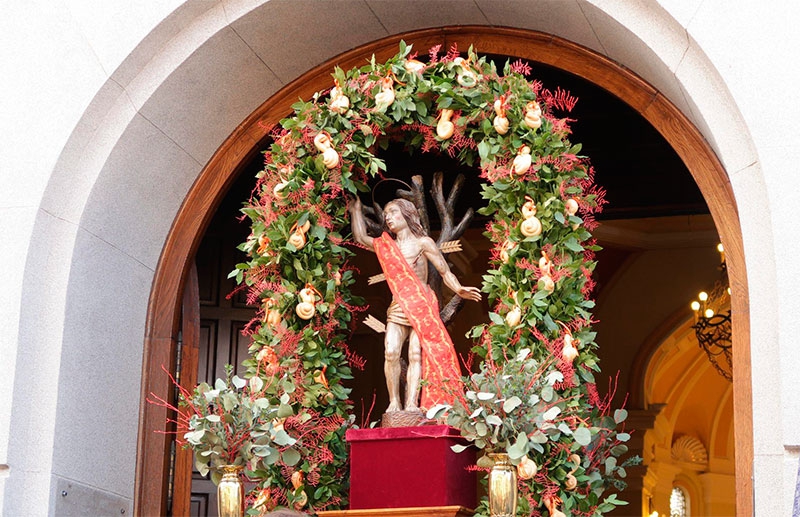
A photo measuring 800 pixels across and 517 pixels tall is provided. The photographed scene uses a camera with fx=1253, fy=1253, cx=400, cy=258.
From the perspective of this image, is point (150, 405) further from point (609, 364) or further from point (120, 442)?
point (609, 364)

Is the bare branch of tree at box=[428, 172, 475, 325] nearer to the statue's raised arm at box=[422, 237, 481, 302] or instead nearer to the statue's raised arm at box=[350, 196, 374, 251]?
the statue's raised arm at box=[422, 237, 481, 302]

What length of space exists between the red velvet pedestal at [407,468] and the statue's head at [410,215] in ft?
2.93

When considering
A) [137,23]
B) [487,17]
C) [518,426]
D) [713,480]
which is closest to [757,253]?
[518,426]

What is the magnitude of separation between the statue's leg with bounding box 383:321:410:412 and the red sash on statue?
0.08 m

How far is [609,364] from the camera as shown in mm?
11297

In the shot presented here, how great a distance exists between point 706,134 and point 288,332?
183 centimetres

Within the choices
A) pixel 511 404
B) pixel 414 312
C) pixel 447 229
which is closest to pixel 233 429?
pixel 414 312

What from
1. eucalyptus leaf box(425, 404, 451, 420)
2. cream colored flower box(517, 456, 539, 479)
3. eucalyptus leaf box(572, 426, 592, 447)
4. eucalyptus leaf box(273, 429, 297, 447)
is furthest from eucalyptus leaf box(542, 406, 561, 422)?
eucalyptus leaf box(273, 429, 297, 447)

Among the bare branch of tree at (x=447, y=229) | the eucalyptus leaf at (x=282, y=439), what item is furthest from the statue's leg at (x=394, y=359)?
the eucalyptus leaf at (x=282, y=439)

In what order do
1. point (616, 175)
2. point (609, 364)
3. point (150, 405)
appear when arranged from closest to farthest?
point (150, 405), point (616, 175), point (609, 364)

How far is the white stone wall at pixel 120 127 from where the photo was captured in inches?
187

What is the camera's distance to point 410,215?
206 inches

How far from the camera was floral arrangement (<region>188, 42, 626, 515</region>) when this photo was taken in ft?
15.5

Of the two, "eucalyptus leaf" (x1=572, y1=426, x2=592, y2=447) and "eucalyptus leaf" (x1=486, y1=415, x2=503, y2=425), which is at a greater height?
"eucalyptus leaf" (x1=486, y1=415, x2=503, y2=425)
